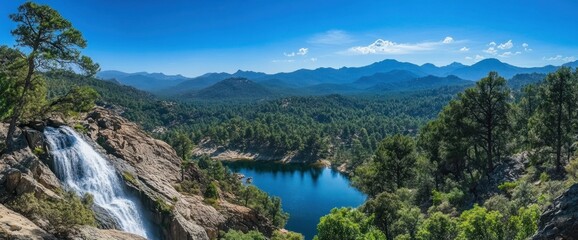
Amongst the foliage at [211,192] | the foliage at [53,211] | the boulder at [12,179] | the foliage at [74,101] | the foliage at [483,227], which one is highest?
the foliage at [74,101]

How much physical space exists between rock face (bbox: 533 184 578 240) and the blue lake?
53.5m

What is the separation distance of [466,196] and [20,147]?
38843 millimetres

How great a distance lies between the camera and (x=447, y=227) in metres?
A: 25.2

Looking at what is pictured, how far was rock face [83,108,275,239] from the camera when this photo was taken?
36438 mm

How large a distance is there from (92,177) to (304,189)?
7769 centimetres

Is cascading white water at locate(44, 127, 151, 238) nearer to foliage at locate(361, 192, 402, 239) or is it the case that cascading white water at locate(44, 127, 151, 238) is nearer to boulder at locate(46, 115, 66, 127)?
boulder at locate(46, 115, 66, 127)

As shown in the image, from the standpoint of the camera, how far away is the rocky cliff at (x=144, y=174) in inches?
1136

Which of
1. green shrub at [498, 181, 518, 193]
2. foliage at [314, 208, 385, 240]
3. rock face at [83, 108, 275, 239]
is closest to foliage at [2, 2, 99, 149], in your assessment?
rock face at [83, 108, 275, 239]

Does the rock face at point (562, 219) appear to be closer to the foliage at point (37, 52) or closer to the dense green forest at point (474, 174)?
the dense green forest at point (474, 174)

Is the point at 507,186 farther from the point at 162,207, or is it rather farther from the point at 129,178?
the point at 129,178

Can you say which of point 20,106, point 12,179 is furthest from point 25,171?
point 20,106

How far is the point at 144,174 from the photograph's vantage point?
40.6 m

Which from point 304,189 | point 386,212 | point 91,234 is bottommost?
point 304,189

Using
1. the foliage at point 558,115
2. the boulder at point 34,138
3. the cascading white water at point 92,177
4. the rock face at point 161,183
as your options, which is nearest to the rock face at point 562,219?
the foliage at point 558,115
